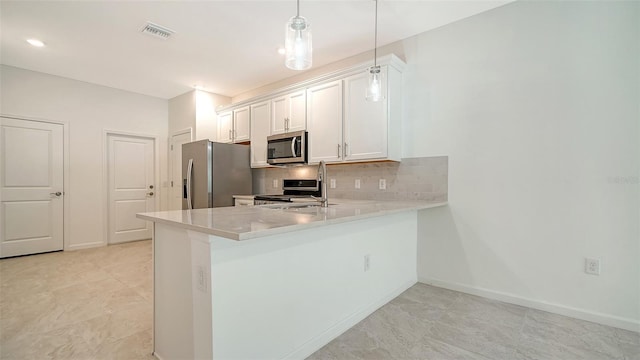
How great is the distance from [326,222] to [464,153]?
197 centimetres

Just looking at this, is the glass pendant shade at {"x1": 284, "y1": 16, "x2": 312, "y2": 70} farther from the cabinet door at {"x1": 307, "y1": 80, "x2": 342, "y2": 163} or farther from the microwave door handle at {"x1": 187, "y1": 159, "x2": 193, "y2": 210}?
the microwave door handle at {"x1": 187, "y1": 159, "x2": 193, "y2": 210}

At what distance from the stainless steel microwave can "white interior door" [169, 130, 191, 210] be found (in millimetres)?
2099

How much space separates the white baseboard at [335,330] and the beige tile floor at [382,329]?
0.12 ft

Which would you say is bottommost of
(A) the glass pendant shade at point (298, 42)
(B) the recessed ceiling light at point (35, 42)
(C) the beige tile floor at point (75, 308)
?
(C) the beige tile floor at point (75, 308)

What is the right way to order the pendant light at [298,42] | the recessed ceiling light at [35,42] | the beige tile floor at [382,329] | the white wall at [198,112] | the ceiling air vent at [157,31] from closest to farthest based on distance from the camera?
1. the pendant light at [298,42]
2. the beige tile floor at [382,329]
3. the ceiling air vent at [157,31]
4. the recessed ceiling light at [35,42]
5. the white wall at [198,112]

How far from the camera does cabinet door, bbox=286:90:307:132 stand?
3.69m

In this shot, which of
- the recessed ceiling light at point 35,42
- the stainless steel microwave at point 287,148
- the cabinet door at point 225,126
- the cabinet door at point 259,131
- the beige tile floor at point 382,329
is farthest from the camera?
the cabinet door at point 225,126

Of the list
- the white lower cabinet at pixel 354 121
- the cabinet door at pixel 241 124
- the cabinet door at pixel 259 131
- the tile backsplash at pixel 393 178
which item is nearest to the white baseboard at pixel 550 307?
the tile backsplash at pixel 393 178

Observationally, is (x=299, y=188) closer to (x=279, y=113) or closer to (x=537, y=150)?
(x=279, y=113)

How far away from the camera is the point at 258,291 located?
1.51m

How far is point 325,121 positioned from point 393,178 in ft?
3.35

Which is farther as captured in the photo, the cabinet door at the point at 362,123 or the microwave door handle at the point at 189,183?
the microwave door handle at the point at 189,183

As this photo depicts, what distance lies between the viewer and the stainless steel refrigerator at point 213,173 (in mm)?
4055

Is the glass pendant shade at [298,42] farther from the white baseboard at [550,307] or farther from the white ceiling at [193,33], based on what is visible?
the white baseboard at [550,307]
